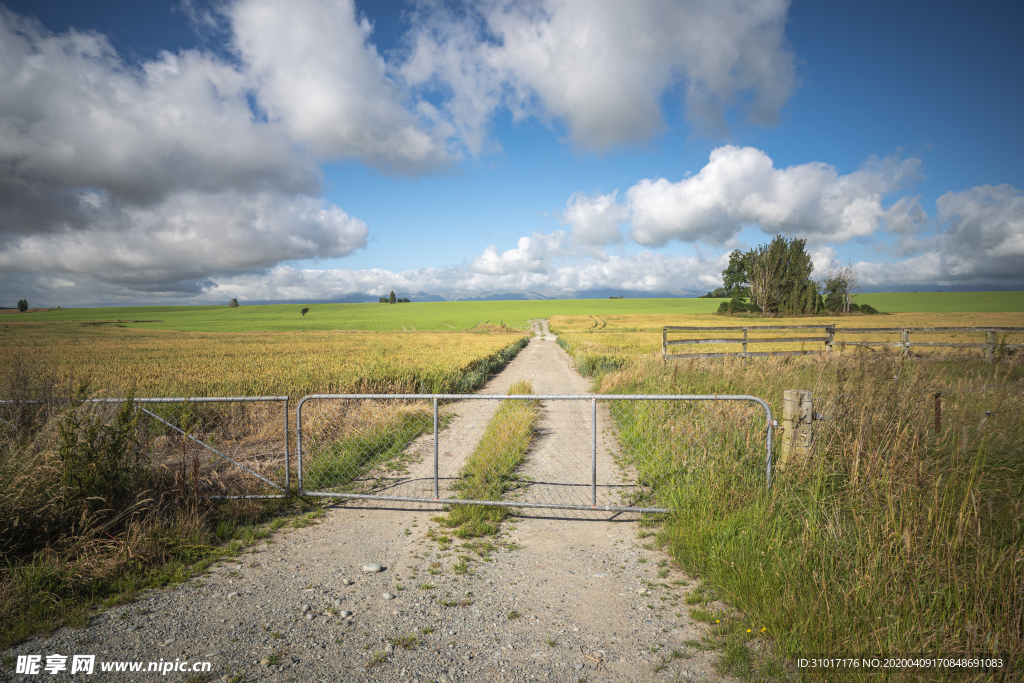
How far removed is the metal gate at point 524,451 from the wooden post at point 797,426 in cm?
32

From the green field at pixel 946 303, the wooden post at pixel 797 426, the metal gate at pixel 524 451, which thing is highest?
the green field at pixel 946 303

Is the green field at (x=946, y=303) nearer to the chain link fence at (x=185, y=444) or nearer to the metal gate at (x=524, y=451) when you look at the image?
the metal gate at (x=524, y=451)

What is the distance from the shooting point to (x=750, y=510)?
14.0ft

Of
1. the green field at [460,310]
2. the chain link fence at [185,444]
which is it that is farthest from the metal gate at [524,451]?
the green field at [460,310]

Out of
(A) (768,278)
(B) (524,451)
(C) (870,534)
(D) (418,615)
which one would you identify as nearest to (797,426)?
(C) (870,534)

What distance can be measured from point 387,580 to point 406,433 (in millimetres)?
5316

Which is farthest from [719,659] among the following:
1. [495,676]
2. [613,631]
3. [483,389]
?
[483,389]

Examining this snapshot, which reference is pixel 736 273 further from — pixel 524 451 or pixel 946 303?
pixel 524 451

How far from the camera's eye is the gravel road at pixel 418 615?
2939 millimetres

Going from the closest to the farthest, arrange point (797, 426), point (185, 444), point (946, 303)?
point (797, 426)
point (185, 444)
point (946, 303)

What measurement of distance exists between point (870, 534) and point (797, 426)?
1.57 meters

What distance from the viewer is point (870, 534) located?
3.48 m

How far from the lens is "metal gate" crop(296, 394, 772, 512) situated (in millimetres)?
5660

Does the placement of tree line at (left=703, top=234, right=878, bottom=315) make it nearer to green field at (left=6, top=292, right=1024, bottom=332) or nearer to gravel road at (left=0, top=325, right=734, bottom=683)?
green field at (left=6, top=292, right=1024, bottom=332)
